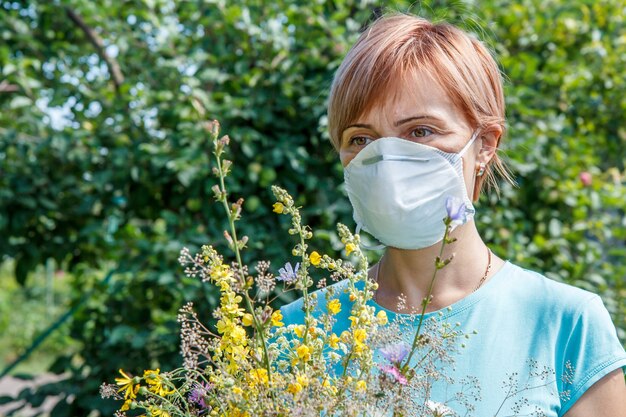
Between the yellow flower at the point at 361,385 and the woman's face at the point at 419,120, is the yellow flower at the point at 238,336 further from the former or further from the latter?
the woman's face at the point at 419,120

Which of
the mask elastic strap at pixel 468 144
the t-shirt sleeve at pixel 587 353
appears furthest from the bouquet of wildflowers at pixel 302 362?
the mask elastic strap at pixel 468 144

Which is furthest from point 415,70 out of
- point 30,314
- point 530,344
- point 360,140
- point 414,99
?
point 30,314

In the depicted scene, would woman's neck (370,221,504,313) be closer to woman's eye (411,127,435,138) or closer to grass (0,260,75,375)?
woman's eye (411,127,435,138)

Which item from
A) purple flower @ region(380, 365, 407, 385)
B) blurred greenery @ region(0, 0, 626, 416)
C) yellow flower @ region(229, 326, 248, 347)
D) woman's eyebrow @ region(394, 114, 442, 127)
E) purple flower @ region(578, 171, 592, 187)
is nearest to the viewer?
purple flower @ region(380, 365, 407, 385)

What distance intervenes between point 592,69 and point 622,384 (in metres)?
2.30

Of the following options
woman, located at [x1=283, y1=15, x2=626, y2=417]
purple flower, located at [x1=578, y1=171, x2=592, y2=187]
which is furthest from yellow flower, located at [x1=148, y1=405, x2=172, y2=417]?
purple flower, located at [x1=578, y1=171, x2=592, y2=187]

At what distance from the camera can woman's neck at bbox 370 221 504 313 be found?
1.59 m

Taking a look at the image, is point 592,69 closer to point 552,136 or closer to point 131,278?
point 552,136

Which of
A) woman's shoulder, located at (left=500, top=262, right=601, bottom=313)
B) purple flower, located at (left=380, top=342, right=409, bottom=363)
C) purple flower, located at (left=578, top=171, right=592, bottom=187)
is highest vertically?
purple flower, located at (left=380, top=342, right=409, bottom=363)

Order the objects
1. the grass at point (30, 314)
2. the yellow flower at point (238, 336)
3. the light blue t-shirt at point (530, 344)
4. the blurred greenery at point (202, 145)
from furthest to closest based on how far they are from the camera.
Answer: the grass at point (30, 314) < the blurred greenery at point (202, 145) < the light blue t-shirt at point (530, 344) < the yellow flower at point (238, 336)

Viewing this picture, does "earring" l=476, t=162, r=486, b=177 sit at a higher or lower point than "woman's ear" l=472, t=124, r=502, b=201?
lower

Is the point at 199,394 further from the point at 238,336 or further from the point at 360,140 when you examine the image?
the point at 360,140

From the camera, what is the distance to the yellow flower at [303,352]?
96cm

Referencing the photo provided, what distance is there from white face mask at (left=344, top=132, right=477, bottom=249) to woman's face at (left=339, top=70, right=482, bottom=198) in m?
0.02
